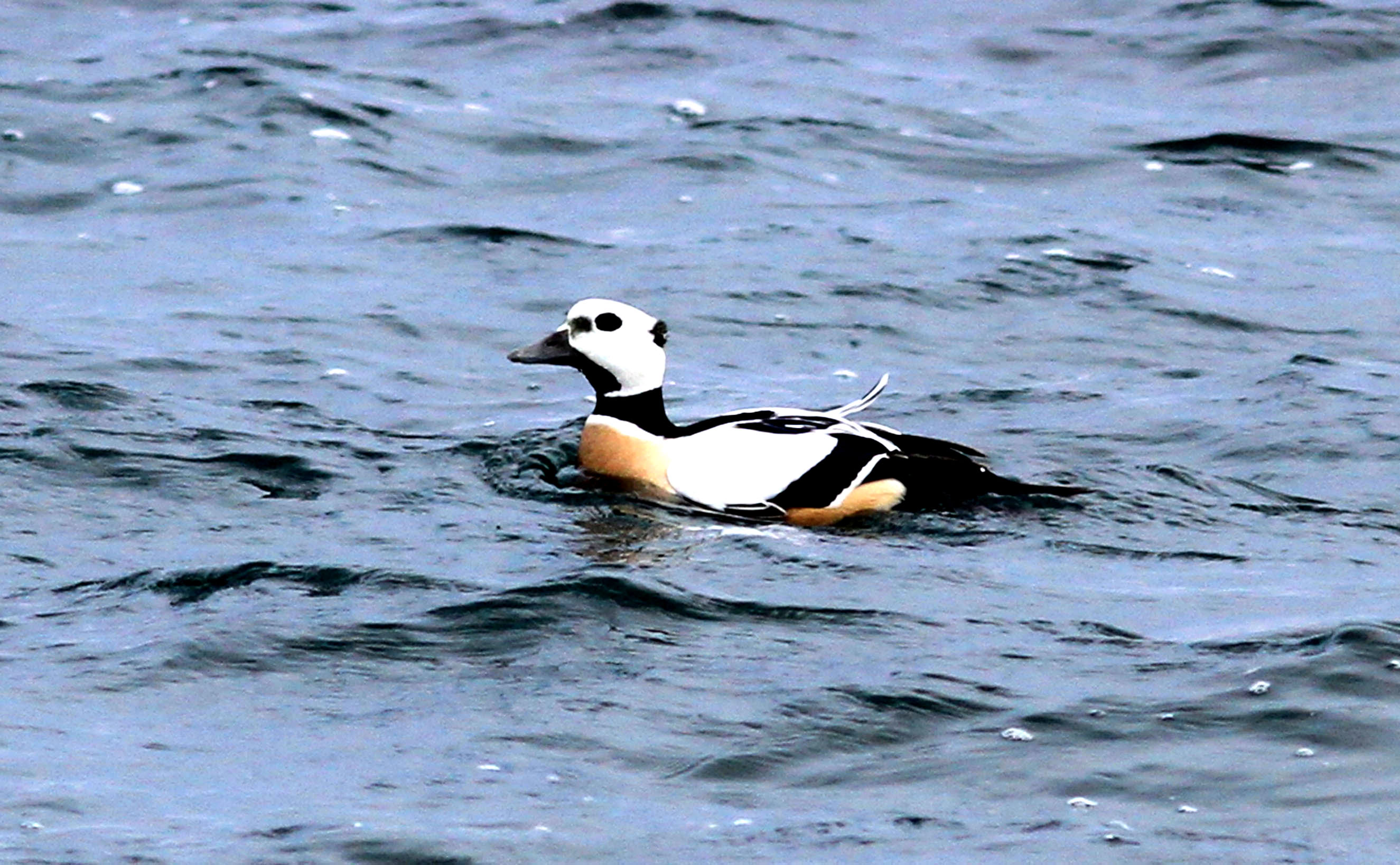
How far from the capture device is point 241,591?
8.62 m

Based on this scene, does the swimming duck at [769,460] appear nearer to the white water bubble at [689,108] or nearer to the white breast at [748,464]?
the white breast at [748,464]

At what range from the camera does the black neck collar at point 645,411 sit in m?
10.4

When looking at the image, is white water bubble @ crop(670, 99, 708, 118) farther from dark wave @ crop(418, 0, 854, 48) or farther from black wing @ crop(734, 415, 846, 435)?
black wing @ crop(734, 415, 846, 435)

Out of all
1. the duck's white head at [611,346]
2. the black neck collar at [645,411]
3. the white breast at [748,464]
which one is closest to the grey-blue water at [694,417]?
the white breast at [748,464]

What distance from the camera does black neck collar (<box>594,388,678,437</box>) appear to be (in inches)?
411

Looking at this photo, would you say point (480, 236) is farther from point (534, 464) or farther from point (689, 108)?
point (534, 464)

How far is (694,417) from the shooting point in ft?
39.2

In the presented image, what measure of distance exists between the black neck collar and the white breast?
1.31 feet

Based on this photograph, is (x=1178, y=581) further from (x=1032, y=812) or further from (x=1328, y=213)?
(x=1328, y=213)

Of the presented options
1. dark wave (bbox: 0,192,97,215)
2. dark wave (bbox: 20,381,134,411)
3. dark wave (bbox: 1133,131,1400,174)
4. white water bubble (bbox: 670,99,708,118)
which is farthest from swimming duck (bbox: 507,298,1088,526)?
white water bubble (bbox: 670,99,708,118)

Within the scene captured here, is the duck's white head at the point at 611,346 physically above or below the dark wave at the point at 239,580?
above

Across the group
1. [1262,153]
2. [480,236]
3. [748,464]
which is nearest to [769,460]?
[748,464]

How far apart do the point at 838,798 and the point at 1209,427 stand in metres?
5.20

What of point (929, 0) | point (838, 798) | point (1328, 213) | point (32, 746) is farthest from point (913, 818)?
point (929, 0)
